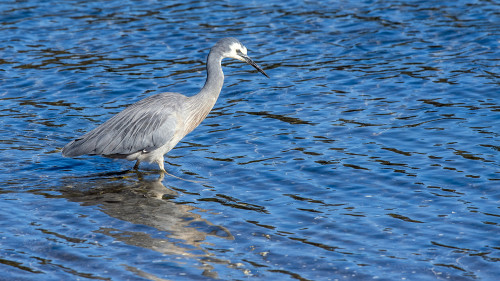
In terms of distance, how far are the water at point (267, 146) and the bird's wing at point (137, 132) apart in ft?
1.32

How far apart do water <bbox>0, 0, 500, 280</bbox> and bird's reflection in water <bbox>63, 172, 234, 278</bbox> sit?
0.03 metres

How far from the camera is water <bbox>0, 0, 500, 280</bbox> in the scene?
7.20 metres

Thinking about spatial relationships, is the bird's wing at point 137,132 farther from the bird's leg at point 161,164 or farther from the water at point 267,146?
the water at point 267,146

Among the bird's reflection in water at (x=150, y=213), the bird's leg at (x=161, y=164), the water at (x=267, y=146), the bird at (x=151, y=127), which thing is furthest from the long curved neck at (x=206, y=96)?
the bird's reflection in water at (x=150, y=213)

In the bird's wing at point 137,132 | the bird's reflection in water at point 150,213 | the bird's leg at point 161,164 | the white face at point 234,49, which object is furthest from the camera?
the white face at point 234,49

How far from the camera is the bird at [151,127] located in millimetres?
9383

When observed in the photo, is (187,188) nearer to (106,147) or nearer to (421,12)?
(106,147)

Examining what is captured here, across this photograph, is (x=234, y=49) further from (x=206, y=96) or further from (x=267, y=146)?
(x=267, y=146)

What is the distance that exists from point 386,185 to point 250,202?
167 cm

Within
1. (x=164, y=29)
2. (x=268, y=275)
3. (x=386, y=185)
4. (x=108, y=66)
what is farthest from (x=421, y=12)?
(x=268, y=275)

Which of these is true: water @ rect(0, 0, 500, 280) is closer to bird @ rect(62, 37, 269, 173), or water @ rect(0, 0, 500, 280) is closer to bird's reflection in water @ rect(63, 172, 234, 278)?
bird's reflection in water @ rect(63, 172, 234, 278)

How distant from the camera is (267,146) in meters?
10.2

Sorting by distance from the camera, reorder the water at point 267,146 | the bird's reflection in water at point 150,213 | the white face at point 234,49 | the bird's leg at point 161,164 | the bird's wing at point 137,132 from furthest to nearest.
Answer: the white face at point 234,49 → the bird's leg at point 161,164 → the bird's wing at point 137,132 → the bird's reflection in water at point 150,213 → the water at point 267,146

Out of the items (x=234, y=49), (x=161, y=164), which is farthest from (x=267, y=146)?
(x=161, y=164)
